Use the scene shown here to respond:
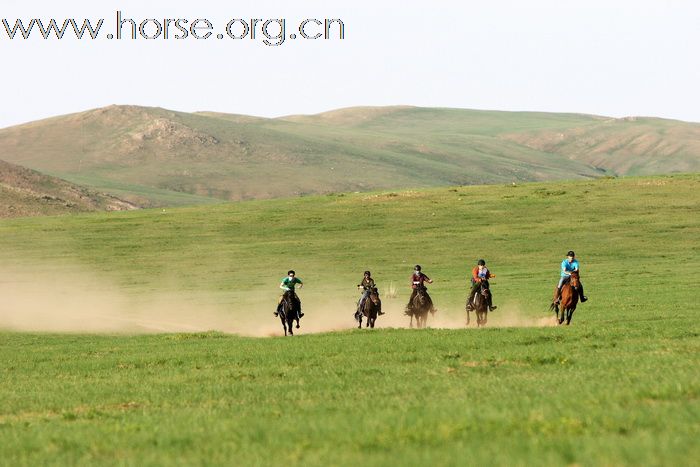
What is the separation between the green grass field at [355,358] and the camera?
39.9 feet

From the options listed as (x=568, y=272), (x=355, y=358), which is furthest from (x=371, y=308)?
(x=355, y=358)

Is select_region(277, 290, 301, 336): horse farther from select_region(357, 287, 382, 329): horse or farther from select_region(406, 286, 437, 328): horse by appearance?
select_region(406, 286, 437, 328): horse

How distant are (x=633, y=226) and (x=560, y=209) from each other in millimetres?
10105

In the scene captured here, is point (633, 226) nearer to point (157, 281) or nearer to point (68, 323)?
point (157, 281)

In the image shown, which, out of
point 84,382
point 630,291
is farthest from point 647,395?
point 630,291

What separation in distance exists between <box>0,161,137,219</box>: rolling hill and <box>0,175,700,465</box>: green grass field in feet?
242

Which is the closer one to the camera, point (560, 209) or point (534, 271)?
point (534, 271)

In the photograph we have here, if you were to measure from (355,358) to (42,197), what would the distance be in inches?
5781

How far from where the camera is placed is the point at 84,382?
74.9 ft

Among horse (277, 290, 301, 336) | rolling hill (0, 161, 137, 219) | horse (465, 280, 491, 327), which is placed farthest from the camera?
rolling hill (0, 161, 137, 219)

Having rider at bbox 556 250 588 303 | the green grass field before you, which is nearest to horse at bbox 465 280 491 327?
the green grass field

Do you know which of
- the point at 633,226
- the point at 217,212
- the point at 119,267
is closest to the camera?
the point at 119,267

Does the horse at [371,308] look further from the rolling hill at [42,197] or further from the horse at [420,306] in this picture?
the rolling hill at [42,197]

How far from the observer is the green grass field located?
1215cm
